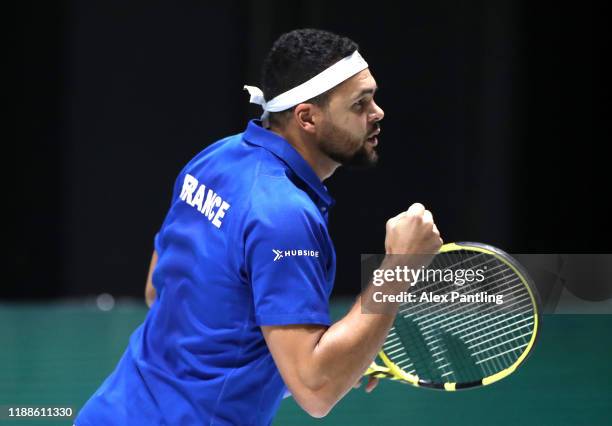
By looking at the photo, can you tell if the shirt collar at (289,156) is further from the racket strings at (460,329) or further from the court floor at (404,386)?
the court floor at (404,386)

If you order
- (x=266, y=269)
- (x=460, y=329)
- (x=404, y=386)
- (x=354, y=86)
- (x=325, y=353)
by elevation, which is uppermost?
(x=354, y=86)

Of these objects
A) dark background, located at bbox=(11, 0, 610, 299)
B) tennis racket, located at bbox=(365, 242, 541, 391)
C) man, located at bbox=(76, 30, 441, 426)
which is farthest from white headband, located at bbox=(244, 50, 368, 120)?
dark background, located at bbox=(11, 0, 610, 299)

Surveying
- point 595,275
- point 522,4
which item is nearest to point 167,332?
point 595,275

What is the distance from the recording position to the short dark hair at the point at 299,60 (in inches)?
94.7

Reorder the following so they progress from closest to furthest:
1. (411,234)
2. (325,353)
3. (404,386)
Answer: (325,353) → (411,234) → (404,386)

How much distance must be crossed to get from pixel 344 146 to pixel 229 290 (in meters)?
0.41

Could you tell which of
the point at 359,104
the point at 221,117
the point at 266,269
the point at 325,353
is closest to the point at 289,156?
the point at 359,104

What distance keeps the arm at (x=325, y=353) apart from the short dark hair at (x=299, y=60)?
51cm

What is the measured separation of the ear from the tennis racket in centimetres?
71

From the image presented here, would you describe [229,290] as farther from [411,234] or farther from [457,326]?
[457,326]

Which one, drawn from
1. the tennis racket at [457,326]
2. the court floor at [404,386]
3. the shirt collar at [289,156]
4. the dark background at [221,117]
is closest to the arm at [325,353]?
the shirt collar at [289,156]

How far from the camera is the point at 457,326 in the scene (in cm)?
303

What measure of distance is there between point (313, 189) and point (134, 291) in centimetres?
547

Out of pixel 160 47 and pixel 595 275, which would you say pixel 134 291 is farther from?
pixel 595 275
